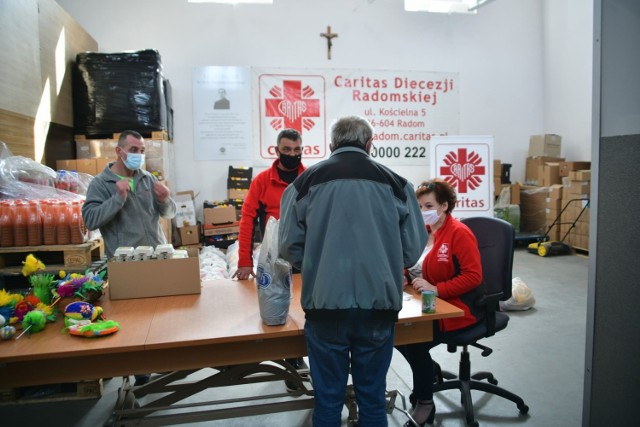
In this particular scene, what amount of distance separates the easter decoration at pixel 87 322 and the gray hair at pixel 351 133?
43.3 inches

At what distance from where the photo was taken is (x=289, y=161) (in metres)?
2.95

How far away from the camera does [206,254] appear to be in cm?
544

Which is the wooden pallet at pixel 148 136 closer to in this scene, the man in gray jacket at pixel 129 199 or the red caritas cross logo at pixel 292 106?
the man in gray jacket at pixel 129 199

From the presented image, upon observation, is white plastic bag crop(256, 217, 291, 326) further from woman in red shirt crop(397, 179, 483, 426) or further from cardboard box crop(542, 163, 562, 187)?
cardboard box crop(542, 163, 562, 187)

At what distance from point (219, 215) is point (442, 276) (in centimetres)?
428

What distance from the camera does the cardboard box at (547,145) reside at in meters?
7.67

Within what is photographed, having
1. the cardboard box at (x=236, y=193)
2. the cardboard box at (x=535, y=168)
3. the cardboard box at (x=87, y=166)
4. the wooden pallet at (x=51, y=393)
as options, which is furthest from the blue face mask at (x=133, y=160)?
the cardboard box at (x=535, y=168)

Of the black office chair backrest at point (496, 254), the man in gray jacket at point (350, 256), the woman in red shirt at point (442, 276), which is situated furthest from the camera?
the black office chair backrest at point (496, 254)

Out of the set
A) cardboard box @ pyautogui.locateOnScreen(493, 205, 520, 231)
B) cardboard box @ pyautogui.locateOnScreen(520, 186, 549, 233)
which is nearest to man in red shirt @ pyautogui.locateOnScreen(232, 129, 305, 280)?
cardboard box @ pyautogui.locateOnScreen(493, 205, 520, 231)

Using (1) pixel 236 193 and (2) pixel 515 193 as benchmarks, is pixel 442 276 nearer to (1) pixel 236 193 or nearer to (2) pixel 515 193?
(1) pixel 236 193

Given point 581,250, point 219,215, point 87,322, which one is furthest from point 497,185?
point 87,322

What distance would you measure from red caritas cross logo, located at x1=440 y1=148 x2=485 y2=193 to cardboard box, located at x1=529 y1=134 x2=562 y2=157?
321 cm

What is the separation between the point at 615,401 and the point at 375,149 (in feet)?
20.2

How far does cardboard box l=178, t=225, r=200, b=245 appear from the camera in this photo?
20.1ft
